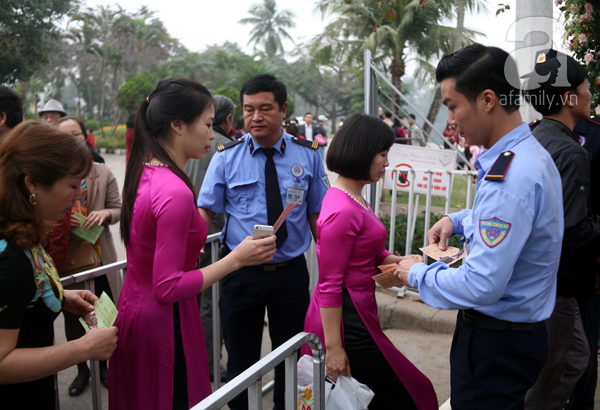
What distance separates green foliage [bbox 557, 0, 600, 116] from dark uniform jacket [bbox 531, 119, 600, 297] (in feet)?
5.49

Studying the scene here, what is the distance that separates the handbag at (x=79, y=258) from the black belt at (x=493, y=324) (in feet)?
8.19

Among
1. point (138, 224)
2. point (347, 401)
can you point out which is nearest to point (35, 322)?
point (138, 224)

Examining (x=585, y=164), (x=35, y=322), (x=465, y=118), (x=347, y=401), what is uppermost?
(x=465, y=118)

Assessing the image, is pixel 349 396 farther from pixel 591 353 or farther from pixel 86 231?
pixel 86 231

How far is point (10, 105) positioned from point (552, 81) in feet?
9.89

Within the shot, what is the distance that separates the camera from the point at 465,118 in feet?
5.08

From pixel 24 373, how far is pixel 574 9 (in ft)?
13.5

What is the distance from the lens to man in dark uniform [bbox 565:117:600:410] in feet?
→ 8.05

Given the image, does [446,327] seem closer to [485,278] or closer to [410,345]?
[410,345]

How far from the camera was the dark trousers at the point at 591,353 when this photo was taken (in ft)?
8.14

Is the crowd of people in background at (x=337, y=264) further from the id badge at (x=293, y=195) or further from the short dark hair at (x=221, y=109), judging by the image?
the short dark hair at (x=221, y=109)

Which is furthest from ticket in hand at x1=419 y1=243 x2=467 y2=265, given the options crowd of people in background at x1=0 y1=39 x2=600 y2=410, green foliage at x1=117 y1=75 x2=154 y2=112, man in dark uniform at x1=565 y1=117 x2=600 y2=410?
green foliage at x1=117 y1=75 x2=154 y2=112

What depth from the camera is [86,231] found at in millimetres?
3105

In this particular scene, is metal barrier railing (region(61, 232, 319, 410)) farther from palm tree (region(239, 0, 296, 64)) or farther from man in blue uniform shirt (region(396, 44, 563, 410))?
palm tree (region(239, 0, 296, 64))
